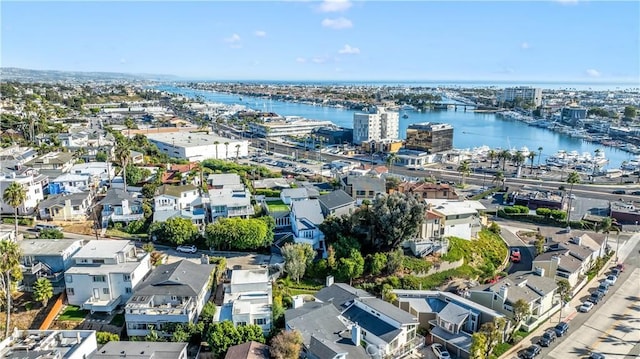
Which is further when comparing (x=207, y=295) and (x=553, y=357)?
(x=207, y=295)

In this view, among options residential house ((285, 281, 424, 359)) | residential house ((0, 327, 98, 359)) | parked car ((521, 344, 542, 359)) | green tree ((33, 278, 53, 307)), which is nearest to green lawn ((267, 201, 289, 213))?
residential house ((285, 281, 424, 359))

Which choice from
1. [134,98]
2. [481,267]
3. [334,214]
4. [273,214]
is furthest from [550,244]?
[134,98]

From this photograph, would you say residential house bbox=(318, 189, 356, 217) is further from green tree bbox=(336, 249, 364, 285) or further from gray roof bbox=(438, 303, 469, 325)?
gray roof bbox=(438, 303, 469, 325)

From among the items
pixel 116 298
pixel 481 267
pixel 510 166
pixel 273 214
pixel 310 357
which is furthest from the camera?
pixel 510 166

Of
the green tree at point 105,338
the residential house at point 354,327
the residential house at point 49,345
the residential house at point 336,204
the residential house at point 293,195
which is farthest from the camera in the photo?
the residential house at point 293,195

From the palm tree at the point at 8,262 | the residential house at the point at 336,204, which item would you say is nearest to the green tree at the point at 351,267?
the residential house at the point at 336,204

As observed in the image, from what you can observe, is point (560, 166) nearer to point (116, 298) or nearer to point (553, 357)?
point (553, 357)

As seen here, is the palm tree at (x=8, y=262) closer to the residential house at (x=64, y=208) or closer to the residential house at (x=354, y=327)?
the residential house at (x=354, y=327)
